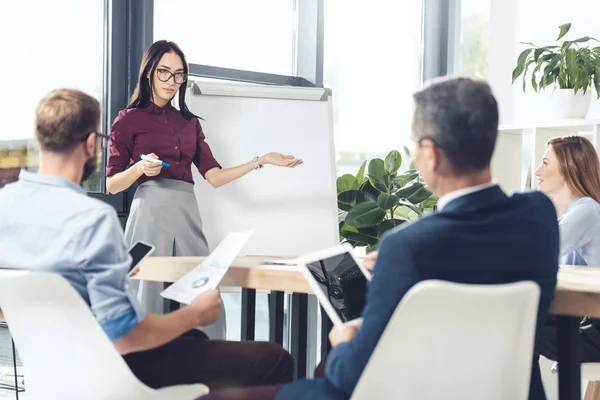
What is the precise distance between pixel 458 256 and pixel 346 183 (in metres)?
2.89

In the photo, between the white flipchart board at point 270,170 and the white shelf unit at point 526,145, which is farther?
the white shelf unit at point 526,145

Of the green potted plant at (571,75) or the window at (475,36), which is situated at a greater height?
the window at (475,36)

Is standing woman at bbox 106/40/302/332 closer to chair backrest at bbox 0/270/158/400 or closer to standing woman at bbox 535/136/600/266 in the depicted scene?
chair backrest at bbox 0/270/158/400

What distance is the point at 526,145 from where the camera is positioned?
15.5 ft

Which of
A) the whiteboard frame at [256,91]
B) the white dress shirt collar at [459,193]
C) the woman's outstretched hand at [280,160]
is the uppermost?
the whiteboard frame at [256,91]

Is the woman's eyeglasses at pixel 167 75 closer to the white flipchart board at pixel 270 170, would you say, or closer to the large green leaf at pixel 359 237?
the white flipchart board at pixel 270 170

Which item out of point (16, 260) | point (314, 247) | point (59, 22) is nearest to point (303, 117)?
point (314, 247)

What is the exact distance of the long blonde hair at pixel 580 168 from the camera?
3.20 meters

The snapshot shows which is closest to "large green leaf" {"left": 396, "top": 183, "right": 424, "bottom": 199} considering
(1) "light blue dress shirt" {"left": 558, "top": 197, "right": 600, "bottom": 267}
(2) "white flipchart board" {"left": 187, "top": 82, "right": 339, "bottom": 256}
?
(2) "white flipchart board" {"left": 187, "top": 82, "right": 339, "bottom": 256}

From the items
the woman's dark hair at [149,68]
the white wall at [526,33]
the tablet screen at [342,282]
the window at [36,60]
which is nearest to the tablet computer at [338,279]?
the tablet screen at [342,282]

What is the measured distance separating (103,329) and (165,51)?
1655mm

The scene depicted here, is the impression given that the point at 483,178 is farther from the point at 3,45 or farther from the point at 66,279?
the point at 3,45

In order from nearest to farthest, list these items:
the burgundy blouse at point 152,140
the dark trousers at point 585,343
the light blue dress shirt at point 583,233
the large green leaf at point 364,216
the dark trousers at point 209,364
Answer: the dark trousers at point 209,364
the dark trousers at point 585,343
the light blue dress shirt at point 583,233
the burgundy blouse at point 152,140
the large green leaf at point 364,216

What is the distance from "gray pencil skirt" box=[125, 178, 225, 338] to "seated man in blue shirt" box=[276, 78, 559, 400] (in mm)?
1583
